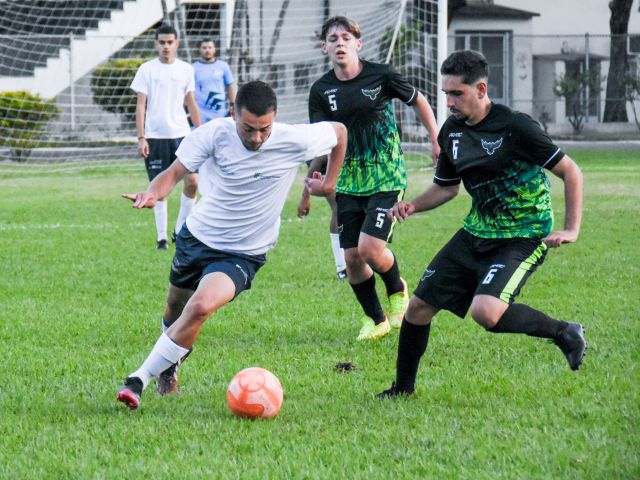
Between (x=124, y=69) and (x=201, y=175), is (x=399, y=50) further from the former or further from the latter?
(x=201, y=175)

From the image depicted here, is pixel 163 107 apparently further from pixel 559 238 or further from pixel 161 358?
pixel 559 238

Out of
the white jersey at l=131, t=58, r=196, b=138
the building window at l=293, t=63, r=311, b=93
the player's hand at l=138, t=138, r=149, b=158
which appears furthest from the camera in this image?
the building window at l=293, t=63, r=311, b=93

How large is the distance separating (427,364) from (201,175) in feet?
5.47

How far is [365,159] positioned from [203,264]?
2176 millimetres

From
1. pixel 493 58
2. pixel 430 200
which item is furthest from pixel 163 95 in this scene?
pixel 493 58

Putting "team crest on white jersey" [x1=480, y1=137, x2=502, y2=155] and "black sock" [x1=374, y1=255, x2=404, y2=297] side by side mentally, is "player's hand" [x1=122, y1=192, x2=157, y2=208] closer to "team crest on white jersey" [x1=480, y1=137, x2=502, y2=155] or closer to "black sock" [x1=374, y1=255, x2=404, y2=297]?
"team crest on white jersey" [x1=480, y1=137, x2=502, y2=155]

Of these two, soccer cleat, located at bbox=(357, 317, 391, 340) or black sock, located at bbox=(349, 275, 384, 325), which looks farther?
black sock, located at bbox=(349, 275, 384, 325)

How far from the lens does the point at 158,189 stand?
207 inches

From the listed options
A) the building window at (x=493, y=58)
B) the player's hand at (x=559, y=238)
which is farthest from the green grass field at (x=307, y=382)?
the building window at (x=493, y=58)

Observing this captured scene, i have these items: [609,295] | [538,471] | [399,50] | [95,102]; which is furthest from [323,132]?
[95,102]

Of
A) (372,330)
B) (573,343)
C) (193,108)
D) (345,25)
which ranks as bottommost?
(372,330)

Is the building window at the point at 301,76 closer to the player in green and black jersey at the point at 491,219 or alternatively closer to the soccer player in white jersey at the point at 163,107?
the soccer player in white jersey at the point at 163,107

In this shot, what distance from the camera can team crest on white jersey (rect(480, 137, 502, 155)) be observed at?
5.37 meters

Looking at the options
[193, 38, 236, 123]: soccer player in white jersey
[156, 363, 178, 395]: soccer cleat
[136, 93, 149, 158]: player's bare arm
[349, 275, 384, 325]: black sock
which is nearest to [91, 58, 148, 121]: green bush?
[193, 38, 236, 123]: soccer player in white jersey
